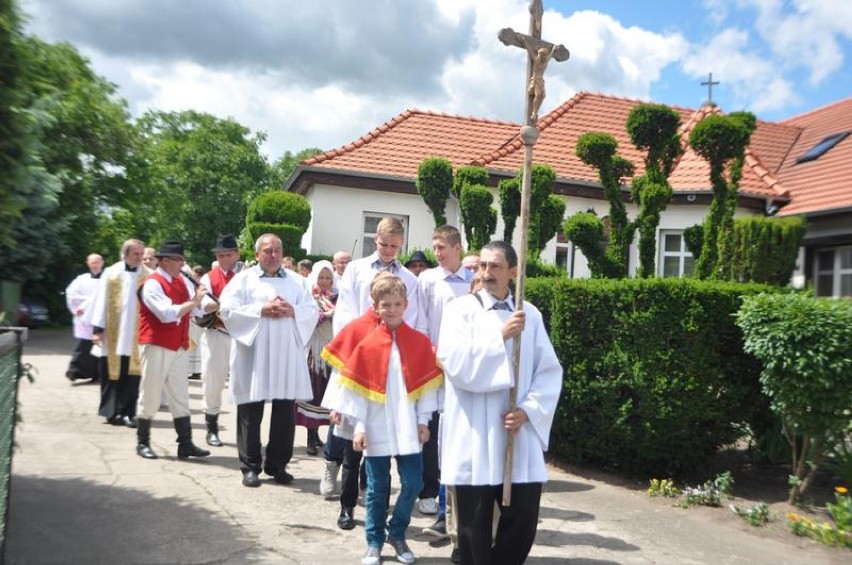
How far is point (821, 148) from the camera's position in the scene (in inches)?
797

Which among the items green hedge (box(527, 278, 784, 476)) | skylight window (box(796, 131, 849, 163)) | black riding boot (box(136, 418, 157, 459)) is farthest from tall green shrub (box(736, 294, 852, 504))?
skylight window (box(796, 131, 849, 163))

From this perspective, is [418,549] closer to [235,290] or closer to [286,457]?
[286,457]

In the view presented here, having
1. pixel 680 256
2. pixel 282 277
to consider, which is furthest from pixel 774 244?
pixel 680 256

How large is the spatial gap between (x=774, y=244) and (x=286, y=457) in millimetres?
5329

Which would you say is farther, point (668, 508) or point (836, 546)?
point (668, 508)

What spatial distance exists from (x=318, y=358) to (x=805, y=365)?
436 cm

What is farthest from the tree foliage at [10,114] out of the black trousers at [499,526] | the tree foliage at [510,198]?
the tree foliage at [510,198]

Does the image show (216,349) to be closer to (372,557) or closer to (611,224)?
(372,557)

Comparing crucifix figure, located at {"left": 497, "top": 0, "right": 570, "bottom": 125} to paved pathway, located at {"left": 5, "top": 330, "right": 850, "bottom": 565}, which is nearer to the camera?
crucifix figure, located at {"left": 497, "top": 0, "right": 570, "bottom": 125}

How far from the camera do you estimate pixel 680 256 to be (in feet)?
63.2

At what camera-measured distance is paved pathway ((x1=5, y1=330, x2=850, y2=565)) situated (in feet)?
16.1

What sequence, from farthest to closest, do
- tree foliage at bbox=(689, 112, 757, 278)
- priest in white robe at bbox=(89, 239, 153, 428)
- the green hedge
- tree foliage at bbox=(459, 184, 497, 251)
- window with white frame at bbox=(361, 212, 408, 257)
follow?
window with white frame at bbox=(361, 212, 408, 257)
tree foliage at bbox=(459, 184, 497, 251)
priest in white robe at bbox=(89, 239, 153, 428)
tree foliage at bbox=(689, 112, 757, 278)
the green hedge

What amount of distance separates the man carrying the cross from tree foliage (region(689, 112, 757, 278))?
485cm

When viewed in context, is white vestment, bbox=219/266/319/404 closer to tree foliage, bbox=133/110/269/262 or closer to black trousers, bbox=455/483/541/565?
black trousers, bbox=455/483/541/565
